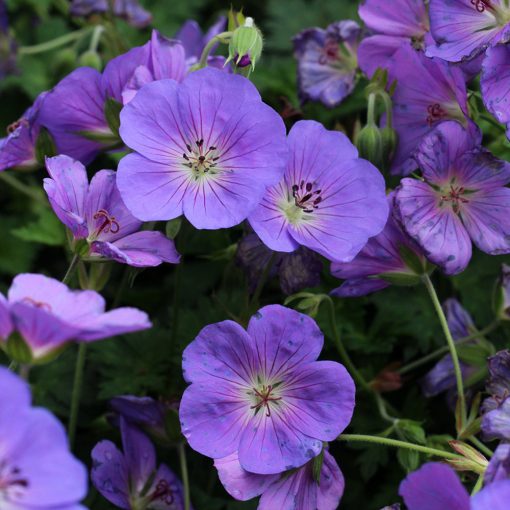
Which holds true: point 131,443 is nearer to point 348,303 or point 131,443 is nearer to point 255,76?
point 348,303

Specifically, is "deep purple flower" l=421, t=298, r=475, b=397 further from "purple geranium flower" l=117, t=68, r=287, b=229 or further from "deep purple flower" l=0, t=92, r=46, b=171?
"deep purple flower" l=0, t=92, r=46, b=171

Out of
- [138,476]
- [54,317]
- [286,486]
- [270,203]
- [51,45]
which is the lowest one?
[138,476]

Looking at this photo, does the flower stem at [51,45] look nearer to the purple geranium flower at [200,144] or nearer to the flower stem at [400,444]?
the purple geranium flower at [200,144]

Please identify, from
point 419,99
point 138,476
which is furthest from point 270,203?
point 138,476

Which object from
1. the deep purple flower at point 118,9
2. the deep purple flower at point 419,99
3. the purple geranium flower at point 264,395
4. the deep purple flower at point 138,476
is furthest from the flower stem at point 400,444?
the deep purple flower at point 118,9

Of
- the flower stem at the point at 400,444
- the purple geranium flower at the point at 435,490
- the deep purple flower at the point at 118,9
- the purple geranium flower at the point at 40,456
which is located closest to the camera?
the purple geranium flower at the point at 40,456

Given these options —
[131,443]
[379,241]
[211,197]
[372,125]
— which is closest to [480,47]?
[372,125]

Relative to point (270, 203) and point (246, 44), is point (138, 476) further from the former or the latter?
point (246, 44)
